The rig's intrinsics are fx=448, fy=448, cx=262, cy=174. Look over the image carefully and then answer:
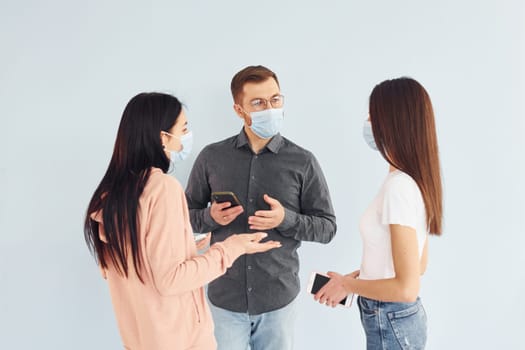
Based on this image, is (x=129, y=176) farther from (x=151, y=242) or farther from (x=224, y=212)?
(x=224, y=212)

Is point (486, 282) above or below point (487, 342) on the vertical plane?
above

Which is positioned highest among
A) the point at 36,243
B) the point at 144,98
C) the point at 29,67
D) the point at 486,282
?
the point at 29,67

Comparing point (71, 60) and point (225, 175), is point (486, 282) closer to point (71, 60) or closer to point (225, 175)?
point (225, 175)

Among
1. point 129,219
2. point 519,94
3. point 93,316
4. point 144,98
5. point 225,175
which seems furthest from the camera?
point 519,94

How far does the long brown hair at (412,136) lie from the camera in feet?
4.05

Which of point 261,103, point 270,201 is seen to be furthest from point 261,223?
point 261,103

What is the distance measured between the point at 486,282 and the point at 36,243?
209 cm

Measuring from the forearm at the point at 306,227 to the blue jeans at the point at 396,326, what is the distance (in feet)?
1.31

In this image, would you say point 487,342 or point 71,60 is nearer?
point 71,60

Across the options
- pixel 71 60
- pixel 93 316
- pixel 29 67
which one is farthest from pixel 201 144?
pixel 93 316

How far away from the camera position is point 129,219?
1.13 m

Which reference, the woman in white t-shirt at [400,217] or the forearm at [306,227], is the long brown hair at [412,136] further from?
the forearm at [306,227]

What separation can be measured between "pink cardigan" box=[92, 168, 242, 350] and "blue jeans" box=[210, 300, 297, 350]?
35cm

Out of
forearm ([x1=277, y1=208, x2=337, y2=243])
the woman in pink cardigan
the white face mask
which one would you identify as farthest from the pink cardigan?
forearm ([x1=277, y1=208, x2=337, y2=243])
